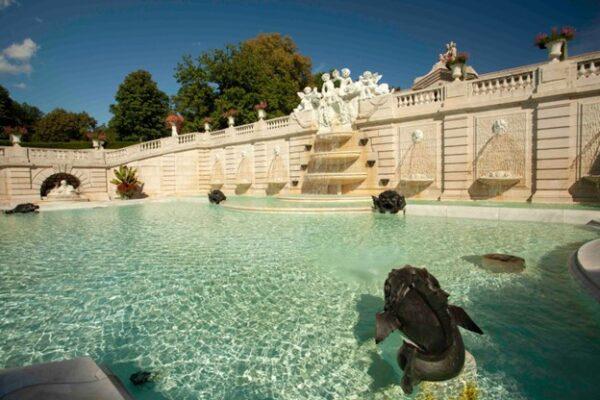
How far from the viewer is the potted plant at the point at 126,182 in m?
23.6

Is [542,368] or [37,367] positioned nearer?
[37,367]

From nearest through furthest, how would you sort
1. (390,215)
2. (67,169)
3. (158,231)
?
1. (158,231)
2. (390,215)
3. (67,169)

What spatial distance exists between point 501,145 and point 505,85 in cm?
245

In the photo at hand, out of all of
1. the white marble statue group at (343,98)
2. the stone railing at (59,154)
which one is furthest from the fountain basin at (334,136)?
the stone railing at (59,154)

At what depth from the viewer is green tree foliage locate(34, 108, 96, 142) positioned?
46.2 meters

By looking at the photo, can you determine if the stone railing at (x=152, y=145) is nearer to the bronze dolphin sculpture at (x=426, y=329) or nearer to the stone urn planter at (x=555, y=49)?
the stone urn planter at (x=555, y=49)

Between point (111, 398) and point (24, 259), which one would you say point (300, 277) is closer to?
point (111, 398)

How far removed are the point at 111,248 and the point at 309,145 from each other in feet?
45.5

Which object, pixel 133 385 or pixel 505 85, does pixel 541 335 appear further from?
pixel 505 85

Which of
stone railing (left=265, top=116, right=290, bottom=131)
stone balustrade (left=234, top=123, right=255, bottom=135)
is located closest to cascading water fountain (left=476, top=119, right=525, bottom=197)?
stone railing (left=265, top=116, right=290, bottom=131)

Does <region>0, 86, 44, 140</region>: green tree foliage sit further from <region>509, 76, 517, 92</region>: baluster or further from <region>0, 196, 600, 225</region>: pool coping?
<region>509, 76, 517, 92</region>: baluster

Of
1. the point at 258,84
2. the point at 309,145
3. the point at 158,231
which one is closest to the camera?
the point at 158,231

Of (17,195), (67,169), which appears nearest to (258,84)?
(67,169)

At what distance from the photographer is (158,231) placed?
32.3ft
